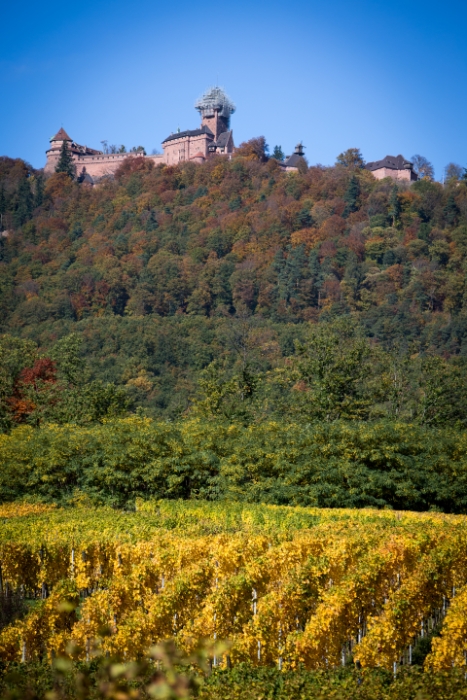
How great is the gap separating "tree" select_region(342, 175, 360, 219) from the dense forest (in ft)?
0.96

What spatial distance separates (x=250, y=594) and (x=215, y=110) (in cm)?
14530

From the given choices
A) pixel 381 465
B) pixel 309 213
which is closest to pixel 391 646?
pixel 381 465

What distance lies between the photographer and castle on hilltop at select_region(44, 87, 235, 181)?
143 m

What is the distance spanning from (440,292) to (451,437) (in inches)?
2218

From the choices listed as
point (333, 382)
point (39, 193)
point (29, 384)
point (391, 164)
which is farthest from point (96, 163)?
point (333, 382)

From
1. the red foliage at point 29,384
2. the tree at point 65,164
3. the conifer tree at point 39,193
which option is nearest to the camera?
the red foliage at point 29,384

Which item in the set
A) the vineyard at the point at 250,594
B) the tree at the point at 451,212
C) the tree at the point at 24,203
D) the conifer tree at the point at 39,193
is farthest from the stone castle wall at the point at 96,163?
the vineyard at the point at 250,594

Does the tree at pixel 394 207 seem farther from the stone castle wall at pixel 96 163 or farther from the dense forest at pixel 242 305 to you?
the stone castle wall at pixel 96 163

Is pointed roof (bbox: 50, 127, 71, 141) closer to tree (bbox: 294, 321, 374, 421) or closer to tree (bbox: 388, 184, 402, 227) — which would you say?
tree (bbox: 388, 184, 402, 227)

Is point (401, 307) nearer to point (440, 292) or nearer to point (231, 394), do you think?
point (440, 292)

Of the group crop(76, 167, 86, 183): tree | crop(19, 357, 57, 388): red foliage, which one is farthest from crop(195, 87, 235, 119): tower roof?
crop(19, 357, 57, 388): red foliage

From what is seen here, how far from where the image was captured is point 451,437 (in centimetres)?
3612

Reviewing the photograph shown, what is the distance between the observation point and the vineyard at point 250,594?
13781 millimetres

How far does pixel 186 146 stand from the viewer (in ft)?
475
